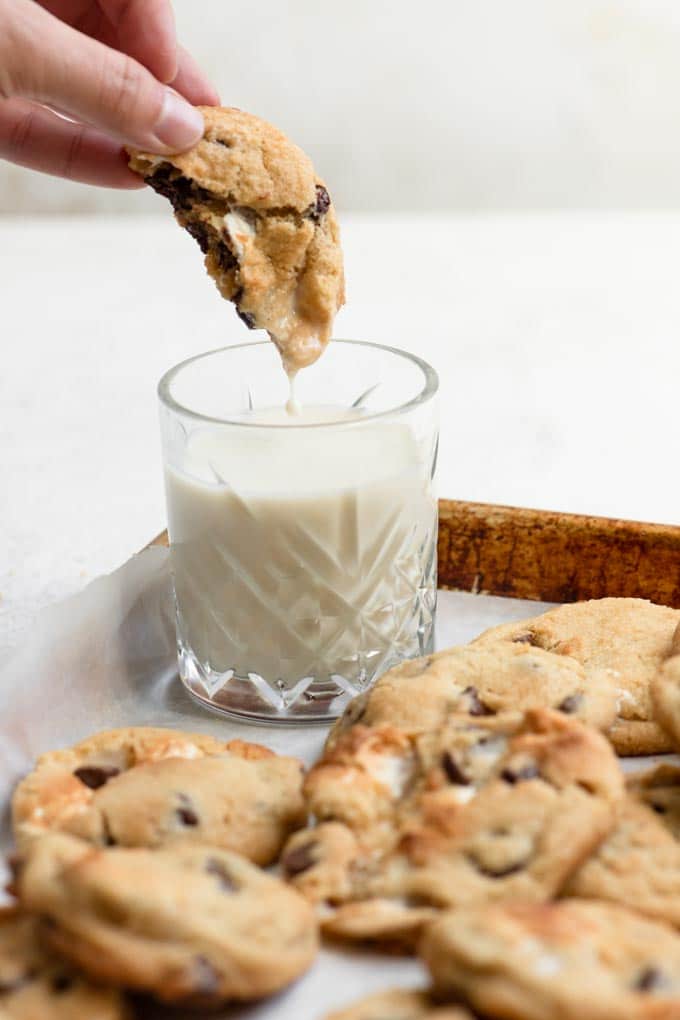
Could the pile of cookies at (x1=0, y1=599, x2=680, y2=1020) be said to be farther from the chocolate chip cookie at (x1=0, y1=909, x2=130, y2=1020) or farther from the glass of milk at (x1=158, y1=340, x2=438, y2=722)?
the glass of milk at (x1=158, y1=340, x2=438, y2=722)

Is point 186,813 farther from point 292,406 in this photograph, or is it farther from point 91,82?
point 91,82

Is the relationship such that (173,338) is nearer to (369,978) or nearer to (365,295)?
(365,295)

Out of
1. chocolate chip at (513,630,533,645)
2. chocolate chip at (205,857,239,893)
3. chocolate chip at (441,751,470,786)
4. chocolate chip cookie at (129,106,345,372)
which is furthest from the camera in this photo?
chocolate chip at (513,630,533,645)

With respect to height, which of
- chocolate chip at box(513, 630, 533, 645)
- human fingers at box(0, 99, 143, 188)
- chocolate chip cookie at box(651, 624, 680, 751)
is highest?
human fingers at box(0, 99, 143, 188)

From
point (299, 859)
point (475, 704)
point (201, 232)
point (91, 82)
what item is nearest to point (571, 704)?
point (475, 704)

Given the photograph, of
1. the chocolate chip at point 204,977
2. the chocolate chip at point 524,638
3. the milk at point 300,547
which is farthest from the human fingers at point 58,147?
the chocolate chip at point 204,977

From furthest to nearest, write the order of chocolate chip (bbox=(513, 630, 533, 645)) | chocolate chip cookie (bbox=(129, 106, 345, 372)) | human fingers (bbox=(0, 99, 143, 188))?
1. human fingers (bbox=(0, 99, 143, 188))
2. chocolate chip (bbox=(513, 630, 533, 645))
3. chocolate chip cookie (bbox=(129, 106, 345, 372))

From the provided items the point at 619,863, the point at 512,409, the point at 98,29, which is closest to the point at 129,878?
the point at 619,863

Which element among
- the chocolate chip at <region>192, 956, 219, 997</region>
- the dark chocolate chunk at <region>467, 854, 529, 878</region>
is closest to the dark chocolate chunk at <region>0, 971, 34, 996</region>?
the chocolate chip at <region>192, 956, 219, 997</region>
